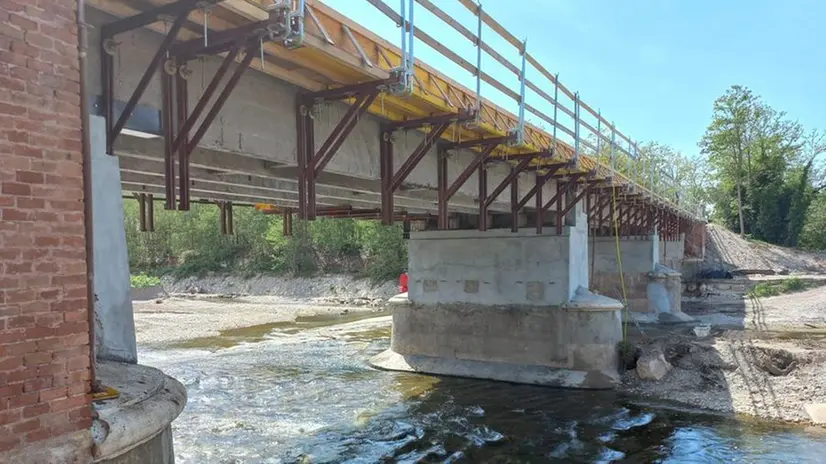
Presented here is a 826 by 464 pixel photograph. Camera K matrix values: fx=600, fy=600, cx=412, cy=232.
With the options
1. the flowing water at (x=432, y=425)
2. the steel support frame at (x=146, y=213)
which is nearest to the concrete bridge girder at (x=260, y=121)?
the steel support frame at (x=146, y=213)

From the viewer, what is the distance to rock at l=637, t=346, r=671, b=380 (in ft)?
47.8

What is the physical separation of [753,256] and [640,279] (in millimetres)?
26994

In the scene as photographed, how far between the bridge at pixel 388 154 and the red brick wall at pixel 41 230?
1.05 m

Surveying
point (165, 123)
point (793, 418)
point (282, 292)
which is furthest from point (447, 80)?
point (282, 292)

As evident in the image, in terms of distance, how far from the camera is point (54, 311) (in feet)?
11.9

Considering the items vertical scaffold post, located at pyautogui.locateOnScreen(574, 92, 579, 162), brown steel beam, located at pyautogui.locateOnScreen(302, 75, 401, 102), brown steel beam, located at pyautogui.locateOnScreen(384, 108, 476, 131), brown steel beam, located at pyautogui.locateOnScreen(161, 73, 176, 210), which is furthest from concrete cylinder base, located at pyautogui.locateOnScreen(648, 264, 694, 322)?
brown steel beam, located at pyautogui.locateOnScreen(161, 73, 176, 210)

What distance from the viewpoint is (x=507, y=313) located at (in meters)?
16.0

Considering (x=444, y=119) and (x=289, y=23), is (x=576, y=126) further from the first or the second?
(x=289, y=23)

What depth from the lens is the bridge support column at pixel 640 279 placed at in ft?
88.7

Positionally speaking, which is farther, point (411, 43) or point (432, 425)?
point (432, 425)

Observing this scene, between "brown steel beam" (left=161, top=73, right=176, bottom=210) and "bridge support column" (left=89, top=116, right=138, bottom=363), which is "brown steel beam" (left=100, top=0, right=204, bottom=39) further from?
"bridge support column" (left=89, top=116, right=138, bottom=363)

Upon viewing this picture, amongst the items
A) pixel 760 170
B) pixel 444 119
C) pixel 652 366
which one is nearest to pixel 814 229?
pixel 760 170

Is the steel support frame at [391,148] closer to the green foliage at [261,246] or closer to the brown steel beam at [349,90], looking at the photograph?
the brown steel beam at [349,90]

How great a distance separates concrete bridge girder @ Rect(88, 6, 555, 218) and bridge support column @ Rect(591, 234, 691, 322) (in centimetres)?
1804
